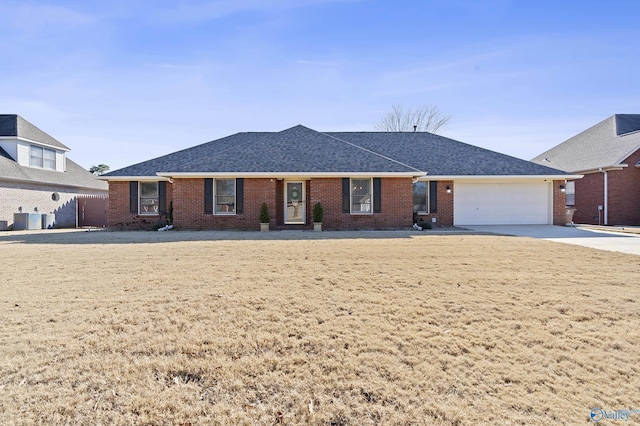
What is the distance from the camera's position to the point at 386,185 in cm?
1488

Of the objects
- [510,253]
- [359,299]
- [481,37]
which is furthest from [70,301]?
[481,37]

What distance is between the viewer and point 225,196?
14.9 m

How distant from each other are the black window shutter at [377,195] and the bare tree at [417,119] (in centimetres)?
2400

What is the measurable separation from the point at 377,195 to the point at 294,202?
13.0 feet

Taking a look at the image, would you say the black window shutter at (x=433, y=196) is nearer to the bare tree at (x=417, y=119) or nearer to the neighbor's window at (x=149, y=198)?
the neighbor's window at (x=149, y=198)

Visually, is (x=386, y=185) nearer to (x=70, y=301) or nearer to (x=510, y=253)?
(x=510, y=253)

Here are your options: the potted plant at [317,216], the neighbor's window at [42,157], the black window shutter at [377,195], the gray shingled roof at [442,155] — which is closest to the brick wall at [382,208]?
the black window shutter at [377,195]

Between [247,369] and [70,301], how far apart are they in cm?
335

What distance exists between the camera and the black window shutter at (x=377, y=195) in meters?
14.8

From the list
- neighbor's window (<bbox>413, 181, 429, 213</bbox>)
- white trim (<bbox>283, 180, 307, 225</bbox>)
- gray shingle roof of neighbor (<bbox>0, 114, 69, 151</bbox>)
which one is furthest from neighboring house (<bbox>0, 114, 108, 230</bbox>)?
neighbor's window (<bbox>413, 181, 429, 213</bbox>)

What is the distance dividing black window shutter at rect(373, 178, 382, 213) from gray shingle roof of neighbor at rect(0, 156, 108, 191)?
18593mm

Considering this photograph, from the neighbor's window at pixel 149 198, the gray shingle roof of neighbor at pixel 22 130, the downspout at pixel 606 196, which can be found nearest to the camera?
the neighbor's window at pixel 149 198

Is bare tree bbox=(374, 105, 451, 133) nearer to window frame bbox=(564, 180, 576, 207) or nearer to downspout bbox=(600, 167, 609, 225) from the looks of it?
window frame bbox=(564, 180, 576, 207)

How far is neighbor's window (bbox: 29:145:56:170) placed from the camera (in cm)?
2028
